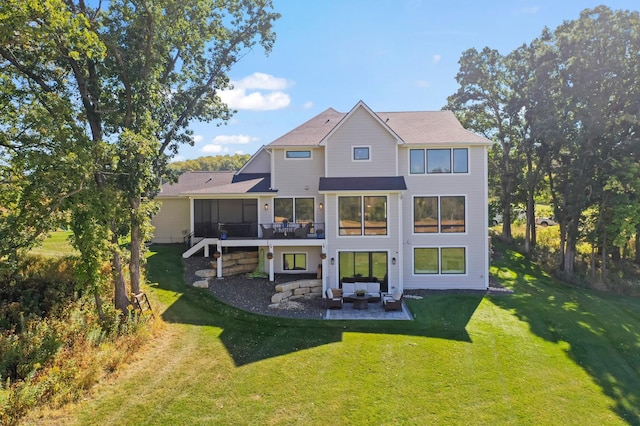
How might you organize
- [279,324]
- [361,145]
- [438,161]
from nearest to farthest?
[279,324], [361,145], [438,161]

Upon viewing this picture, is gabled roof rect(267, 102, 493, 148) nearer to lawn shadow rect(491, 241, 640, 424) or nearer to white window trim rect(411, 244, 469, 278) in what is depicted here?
white window trim rect(411, 244, 469, 278)

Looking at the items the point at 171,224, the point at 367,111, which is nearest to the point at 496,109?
the point at 367,111

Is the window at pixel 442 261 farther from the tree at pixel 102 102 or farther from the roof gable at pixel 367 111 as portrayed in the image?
the tree at pixel 102 102

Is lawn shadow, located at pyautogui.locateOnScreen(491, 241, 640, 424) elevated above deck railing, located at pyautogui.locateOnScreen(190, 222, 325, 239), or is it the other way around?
deck railing, located at pyautogui.locateOnScreen(190, 222, 325, 239)

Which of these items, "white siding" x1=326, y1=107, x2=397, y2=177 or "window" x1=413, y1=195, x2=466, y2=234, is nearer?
"white siding" x1=326, y1=107, x2=397, y2=177

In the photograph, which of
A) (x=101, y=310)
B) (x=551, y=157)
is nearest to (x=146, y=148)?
(x=101, y=310)

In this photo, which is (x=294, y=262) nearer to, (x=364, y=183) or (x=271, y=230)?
(x=271, y=230)

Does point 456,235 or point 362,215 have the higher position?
point 362,215

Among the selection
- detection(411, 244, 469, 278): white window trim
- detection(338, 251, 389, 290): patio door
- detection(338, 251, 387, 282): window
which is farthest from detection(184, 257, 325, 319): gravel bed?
detection(411, 244, 469, 278): white window trim
